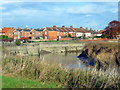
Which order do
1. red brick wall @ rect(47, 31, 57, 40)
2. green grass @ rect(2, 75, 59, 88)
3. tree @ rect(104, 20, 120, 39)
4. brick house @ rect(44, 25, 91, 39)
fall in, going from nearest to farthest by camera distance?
green grass @ rect(2, 75, 59, 88), tree @ rect(104, 20, 120, 39), red brick wall @ rect(47, 31, 57, 40), brick house @ rect(44, 25, 91, 39)

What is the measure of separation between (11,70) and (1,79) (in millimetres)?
2963

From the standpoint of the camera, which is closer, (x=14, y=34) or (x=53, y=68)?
(x=53, y=68)

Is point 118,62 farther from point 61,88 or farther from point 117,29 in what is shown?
point 117,29

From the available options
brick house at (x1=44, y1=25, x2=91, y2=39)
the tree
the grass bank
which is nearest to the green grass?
the grass bank

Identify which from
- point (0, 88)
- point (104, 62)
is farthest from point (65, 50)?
point (0, 88)

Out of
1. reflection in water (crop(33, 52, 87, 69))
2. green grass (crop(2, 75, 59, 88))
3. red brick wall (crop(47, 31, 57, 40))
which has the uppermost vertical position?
red brick wall (crop(47, 31, 57, 40))

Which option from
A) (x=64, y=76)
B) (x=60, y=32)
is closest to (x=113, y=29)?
(x=60, y=32)

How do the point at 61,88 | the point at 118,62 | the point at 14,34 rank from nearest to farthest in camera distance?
the point at 61,88, the point at 118,62, the point at 14,34

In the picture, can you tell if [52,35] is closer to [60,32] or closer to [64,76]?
[60,32]

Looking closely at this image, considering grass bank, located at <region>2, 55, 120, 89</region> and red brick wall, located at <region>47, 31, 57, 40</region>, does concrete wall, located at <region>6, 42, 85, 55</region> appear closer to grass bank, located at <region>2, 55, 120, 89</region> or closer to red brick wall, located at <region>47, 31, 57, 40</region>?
red brick wall, located at <region>47, 31, 57, 40</region>

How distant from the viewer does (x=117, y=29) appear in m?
92.2

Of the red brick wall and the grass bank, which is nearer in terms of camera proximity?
the grass bank

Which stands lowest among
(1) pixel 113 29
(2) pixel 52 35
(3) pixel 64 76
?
(3) pixel 64 76

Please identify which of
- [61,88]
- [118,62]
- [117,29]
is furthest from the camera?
[117,29]
